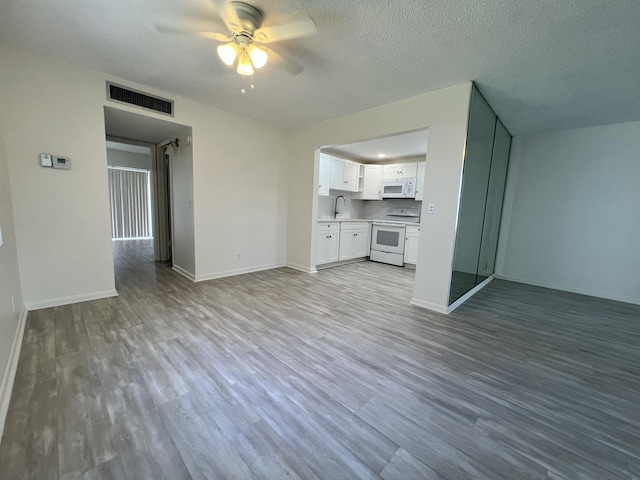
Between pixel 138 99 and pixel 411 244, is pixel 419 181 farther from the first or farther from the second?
pixel 138 99

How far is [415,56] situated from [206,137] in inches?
116

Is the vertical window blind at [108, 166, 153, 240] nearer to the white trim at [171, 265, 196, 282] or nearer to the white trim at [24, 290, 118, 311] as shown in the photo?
the white trim at [171, 265, 196, 282]

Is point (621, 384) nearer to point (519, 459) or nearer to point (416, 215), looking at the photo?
point (519, 459)

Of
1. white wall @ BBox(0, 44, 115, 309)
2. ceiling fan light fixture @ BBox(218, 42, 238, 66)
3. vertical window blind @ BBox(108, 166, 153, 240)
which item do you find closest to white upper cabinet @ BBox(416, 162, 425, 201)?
ceiling fan light fixture @ BBox(218, 42, 238, 66)

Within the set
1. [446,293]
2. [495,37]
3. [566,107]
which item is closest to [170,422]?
[446,293]

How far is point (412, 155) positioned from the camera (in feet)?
18.7

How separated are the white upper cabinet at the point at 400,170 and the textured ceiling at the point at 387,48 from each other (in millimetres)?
2384

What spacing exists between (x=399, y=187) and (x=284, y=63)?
13.8 feet

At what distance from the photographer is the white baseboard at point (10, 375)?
1344mm

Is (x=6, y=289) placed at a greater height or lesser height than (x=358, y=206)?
lesser

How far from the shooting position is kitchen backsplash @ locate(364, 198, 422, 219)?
6.15m

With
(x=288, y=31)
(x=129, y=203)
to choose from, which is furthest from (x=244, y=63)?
(x=129, y=203)

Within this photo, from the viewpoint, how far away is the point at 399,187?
19.2 feet

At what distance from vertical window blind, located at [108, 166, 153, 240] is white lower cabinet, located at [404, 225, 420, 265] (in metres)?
7.86
